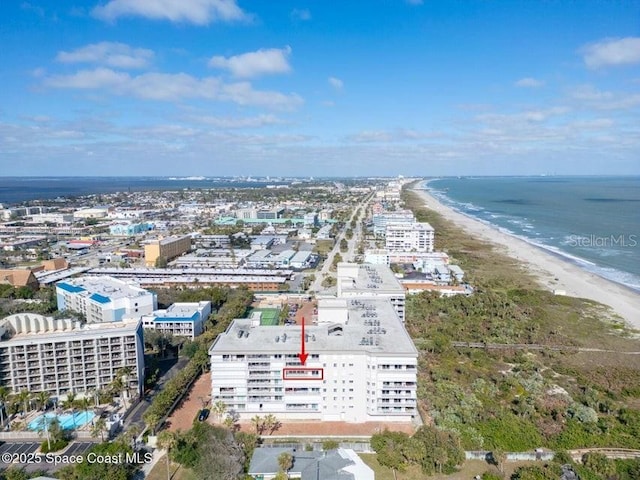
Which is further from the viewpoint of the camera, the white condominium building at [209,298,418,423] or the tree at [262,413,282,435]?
the white condominium building at [209,298,418,423]

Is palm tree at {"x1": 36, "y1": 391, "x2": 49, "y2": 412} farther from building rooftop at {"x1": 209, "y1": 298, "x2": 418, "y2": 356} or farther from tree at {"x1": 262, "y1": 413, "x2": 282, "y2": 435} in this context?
tree at {"x1": 262, "y1": 413, "x2": 282, "y2": 435}

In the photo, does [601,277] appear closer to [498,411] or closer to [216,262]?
[498,411]

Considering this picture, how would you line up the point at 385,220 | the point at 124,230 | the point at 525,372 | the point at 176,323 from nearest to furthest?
the point at 525,372, the point at 176,323, the point at 124,230, the point at 385,220

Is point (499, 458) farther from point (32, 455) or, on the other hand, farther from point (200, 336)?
point (200, 336)

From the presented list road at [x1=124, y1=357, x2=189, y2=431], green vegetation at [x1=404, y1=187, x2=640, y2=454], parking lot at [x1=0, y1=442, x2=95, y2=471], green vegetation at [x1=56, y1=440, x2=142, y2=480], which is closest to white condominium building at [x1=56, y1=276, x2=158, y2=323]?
road at [x1=124, y1=357, x2=189, y2=431]

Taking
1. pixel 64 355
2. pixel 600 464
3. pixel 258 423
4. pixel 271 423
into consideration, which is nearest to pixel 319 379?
pixel 271 423
